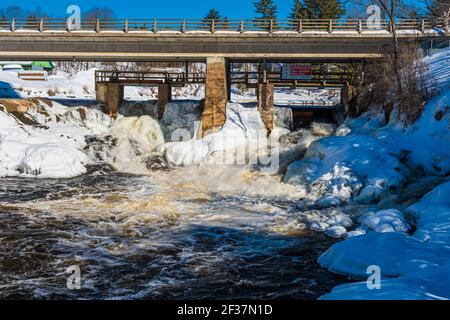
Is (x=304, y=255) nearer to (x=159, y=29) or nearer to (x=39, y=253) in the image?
(x=39, y=253)

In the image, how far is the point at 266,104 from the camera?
29172 mm

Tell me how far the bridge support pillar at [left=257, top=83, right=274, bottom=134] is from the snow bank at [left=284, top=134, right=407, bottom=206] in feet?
24.4

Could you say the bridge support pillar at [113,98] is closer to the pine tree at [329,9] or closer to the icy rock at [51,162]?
the icy rock at [51,162]

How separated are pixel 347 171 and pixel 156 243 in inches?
360

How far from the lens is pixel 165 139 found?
29594 millimetres

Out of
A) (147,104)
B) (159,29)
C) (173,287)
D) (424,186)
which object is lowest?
(173,287)

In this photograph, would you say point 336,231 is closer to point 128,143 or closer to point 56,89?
point 128,143

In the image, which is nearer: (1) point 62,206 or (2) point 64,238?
(2) point 64,238

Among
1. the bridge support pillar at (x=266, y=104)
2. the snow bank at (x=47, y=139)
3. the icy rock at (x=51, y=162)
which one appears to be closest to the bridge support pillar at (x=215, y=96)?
the bridge support pillar at (x=266, y=104)

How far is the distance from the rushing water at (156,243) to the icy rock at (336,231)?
1.48 ft

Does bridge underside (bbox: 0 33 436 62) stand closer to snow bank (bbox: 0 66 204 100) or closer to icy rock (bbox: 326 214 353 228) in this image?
snow bank (bbox: 0 66 204 100)
